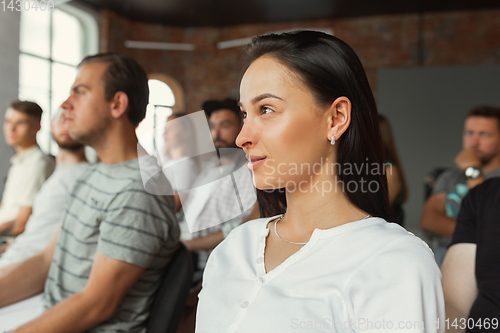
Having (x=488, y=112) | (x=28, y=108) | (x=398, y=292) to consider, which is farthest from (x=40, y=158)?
(x=488, y=112)

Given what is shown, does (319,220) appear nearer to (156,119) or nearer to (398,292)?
(398,292)

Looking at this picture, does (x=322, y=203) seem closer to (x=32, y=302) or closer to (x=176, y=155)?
(x=176, y=155)

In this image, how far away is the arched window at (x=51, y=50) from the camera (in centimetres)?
584

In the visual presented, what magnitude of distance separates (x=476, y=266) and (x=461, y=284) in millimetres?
84

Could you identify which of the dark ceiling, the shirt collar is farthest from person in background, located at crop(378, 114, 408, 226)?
the dark ceiling

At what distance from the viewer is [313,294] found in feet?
2.56

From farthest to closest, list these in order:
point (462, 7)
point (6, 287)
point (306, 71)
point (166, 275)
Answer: point (462, 7)
point (6, 287)
point (166, 275)
point (306, 71)

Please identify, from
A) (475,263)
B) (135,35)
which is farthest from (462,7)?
(475,263)

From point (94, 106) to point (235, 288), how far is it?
848 millimetres

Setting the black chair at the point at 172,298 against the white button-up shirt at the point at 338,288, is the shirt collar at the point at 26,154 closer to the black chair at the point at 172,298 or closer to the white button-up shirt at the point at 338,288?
the black chair at the point at 172,298

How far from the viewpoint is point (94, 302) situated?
3.96 ft

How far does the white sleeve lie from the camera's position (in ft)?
2.26

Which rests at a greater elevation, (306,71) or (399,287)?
(306,71)

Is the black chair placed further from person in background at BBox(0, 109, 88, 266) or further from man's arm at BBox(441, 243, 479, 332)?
person in background at BBox(0, 109, 88, 266)
